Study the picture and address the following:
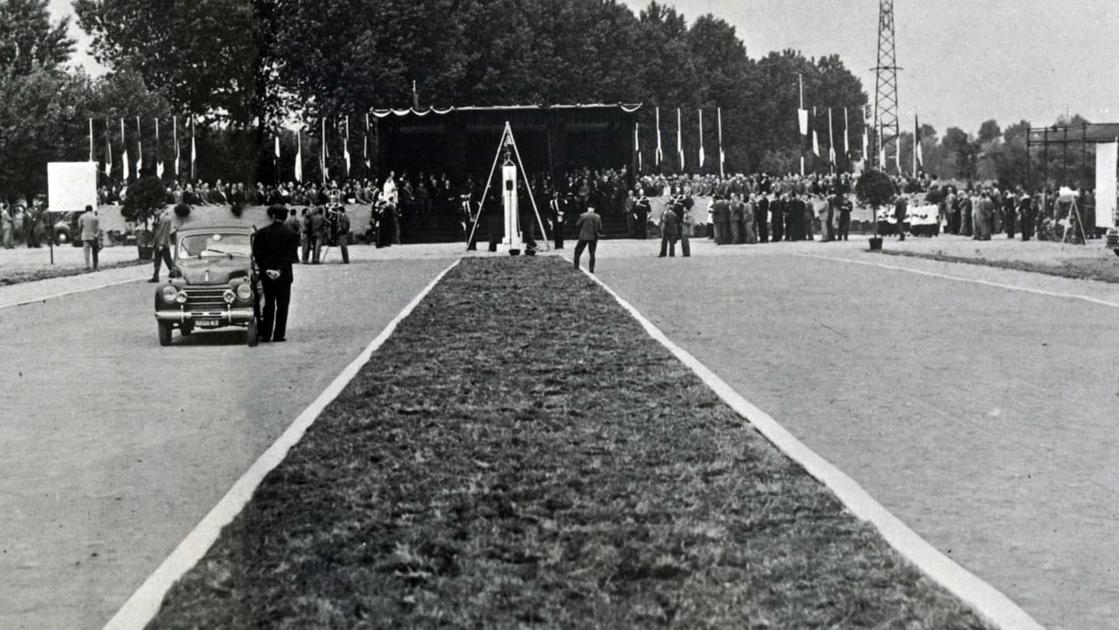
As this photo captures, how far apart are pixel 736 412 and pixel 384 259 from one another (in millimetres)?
31793

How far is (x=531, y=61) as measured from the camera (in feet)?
289

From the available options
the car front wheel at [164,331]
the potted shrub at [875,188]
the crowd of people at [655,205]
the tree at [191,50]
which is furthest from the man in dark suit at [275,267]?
the tree at [191,50]

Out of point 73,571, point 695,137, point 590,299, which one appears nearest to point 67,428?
point 73,571

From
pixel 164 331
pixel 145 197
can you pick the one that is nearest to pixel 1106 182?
pixel 164 331

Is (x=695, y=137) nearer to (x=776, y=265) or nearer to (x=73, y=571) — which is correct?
(x=776, y=265)

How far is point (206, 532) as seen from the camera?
7.64 metres

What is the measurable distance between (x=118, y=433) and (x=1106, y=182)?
31509 mm

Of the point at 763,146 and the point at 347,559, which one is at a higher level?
the point at 763,146

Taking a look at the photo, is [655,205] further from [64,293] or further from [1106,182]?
[64,293]

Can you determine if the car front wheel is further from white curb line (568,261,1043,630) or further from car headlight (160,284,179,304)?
white curb line (568,261,1043,630)

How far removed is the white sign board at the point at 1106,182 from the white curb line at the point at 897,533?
27.0 meters

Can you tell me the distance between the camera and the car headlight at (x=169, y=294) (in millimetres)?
18562

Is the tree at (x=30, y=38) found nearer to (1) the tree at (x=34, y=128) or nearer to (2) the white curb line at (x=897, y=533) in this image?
(1) the tree at (x=34, y=128)

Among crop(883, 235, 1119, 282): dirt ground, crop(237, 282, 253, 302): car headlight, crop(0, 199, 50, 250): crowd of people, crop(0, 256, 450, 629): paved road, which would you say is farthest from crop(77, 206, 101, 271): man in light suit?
crop(0, 199, 50, 250): crowd of people
